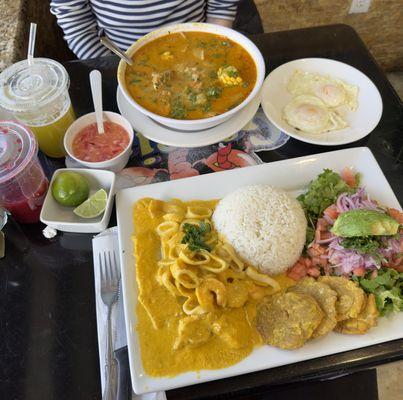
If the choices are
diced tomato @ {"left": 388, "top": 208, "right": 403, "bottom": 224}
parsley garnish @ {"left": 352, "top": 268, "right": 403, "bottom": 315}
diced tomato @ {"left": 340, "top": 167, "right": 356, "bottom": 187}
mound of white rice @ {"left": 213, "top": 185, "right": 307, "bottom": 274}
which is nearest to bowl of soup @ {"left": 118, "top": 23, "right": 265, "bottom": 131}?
mound of white rice @ {"left": 213, "top": 185, "right": 307, "bottom": 274}

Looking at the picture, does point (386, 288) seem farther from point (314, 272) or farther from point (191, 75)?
point (191, 75)

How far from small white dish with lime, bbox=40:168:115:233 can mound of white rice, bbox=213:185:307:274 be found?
493 millimetres

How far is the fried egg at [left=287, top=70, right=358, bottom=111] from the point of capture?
2.02m

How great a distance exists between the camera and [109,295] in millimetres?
1548

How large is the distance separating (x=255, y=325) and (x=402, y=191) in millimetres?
973

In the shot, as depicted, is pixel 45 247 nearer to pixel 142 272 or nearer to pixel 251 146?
pixel 142 272

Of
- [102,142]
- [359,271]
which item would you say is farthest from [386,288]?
[102,142]

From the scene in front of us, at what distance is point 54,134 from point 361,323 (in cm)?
155

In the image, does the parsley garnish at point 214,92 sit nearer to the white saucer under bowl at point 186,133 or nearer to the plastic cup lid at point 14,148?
the white saucer under bowl at point 186,133

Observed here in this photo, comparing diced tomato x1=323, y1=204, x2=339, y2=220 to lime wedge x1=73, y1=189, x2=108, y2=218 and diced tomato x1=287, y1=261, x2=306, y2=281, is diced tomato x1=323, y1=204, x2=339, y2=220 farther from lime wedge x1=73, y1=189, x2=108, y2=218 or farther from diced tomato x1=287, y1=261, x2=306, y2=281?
lime wedge x1=73, y1=189, x2=108, y2=218

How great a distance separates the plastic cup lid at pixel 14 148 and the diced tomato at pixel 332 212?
125cm

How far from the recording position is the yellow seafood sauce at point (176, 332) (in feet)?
4.45

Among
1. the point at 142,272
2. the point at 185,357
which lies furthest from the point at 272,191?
the point at 185,357

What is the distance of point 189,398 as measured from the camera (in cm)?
136
